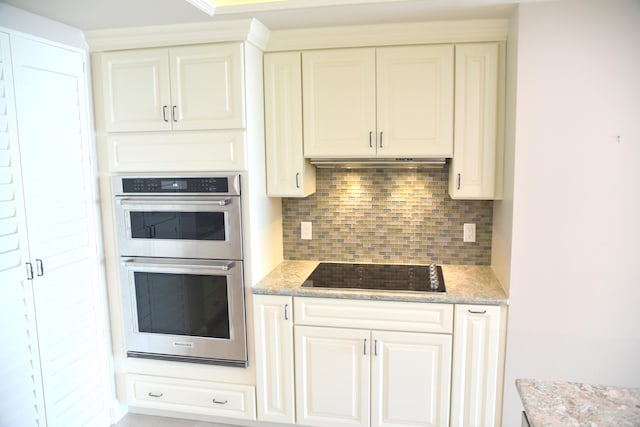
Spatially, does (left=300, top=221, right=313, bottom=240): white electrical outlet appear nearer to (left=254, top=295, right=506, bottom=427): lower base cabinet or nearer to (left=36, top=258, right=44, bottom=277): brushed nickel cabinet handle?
(left=254, top=295, right=506, bottom=427): lower base cabinet

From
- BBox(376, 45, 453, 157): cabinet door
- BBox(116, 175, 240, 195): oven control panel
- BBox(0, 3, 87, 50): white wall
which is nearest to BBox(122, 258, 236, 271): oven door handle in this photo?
BBox(116, 175, 240, 195): oven control panel

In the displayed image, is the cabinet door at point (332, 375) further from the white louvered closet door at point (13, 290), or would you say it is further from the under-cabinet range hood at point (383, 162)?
the white louvered closet door at point (13, 290)

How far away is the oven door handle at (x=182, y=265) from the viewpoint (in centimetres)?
253

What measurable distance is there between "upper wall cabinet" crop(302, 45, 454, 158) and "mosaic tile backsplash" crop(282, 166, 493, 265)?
1.23 feet

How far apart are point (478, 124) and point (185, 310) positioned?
193 centimetres

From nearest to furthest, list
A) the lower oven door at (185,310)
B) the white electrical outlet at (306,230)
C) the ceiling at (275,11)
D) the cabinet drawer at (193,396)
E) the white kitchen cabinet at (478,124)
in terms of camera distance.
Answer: the ceiling at (275,11)
the white kitchen cabinet at (478,124)
the lower oven door at (185,310)
the cabinet drawer at (193,396)
the white electrical outlet at (306,230)

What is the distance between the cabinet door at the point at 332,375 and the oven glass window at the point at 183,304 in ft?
1.55

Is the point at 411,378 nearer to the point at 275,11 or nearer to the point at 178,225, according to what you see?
the point at 178,225

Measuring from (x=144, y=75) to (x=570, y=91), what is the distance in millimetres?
2186

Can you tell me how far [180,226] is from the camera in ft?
8.42

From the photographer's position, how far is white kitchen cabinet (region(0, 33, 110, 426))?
6.66 feet

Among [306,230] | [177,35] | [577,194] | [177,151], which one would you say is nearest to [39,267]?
[177,151]

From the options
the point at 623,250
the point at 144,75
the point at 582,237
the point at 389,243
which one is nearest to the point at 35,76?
the point at 144,75

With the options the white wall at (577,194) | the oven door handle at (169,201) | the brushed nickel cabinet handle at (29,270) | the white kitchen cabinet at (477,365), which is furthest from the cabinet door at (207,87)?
the white kitchen cabinet at (477,365)
